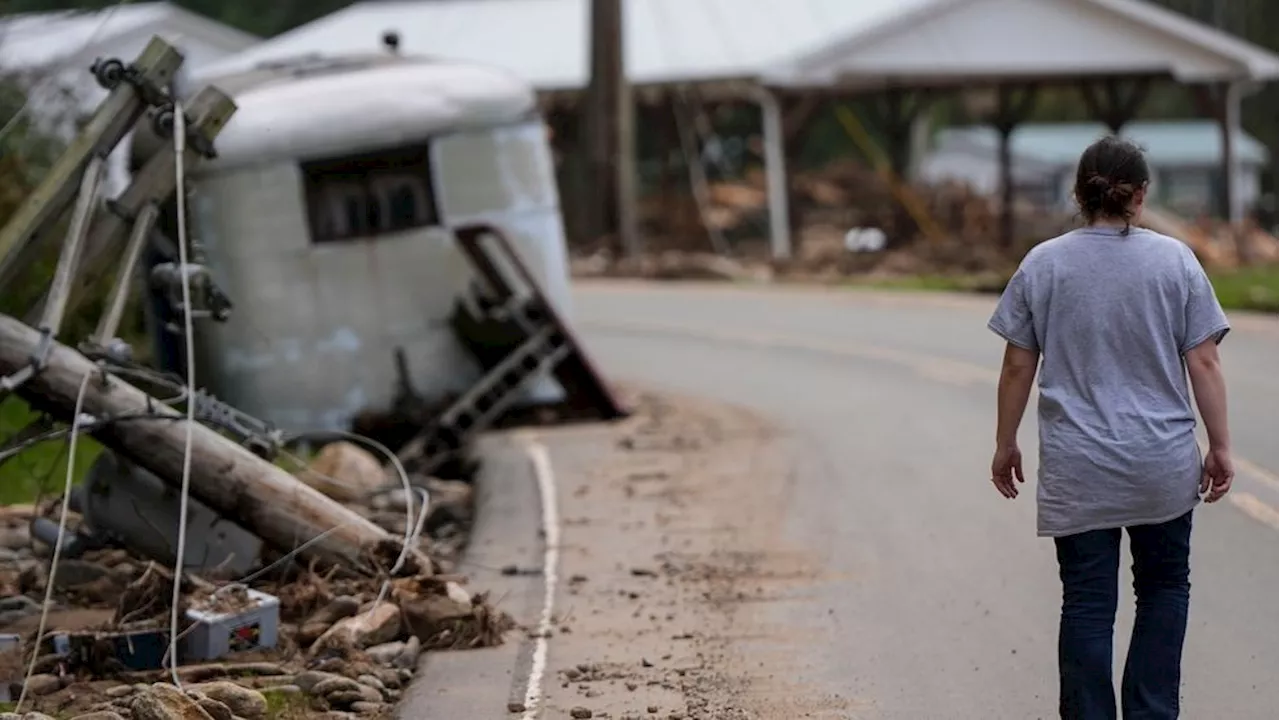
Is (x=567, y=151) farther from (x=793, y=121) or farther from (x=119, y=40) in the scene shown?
(x=119, y=40)

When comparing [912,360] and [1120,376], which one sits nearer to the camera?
[1120,376]

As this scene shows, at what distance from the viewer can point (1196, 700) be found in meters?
7.14

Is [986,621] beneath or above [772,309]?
above

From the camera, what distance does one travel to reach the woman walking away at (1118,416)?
592 cm

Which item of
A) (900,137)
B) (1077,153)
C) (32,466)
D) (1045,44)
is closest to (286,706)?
(32,466)

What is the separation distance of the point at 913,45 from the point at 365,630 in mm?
26345

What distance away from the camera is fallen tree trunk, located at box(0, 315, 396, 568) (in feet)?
30.9

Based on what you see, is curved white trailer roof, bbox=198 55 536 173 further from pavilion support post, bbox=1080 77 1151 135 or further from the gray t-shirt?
pavilion support post, bbox=1080 77 1151 135

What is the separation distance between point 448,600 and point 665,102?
1081 inches

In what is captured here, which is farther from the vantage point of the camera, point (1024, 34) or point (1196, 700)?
point (1024, 34)

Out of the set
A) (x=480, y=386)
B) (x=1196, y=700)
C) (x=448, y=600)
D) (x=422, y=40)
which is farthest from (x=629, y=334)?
(x=422, y=40)

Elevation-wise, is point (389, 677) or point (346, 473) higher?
point (389, 677)

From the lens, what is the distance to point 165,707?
7062 mm

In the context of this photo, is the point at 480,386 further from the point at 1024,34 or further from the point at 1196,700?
the point at 1024,34
